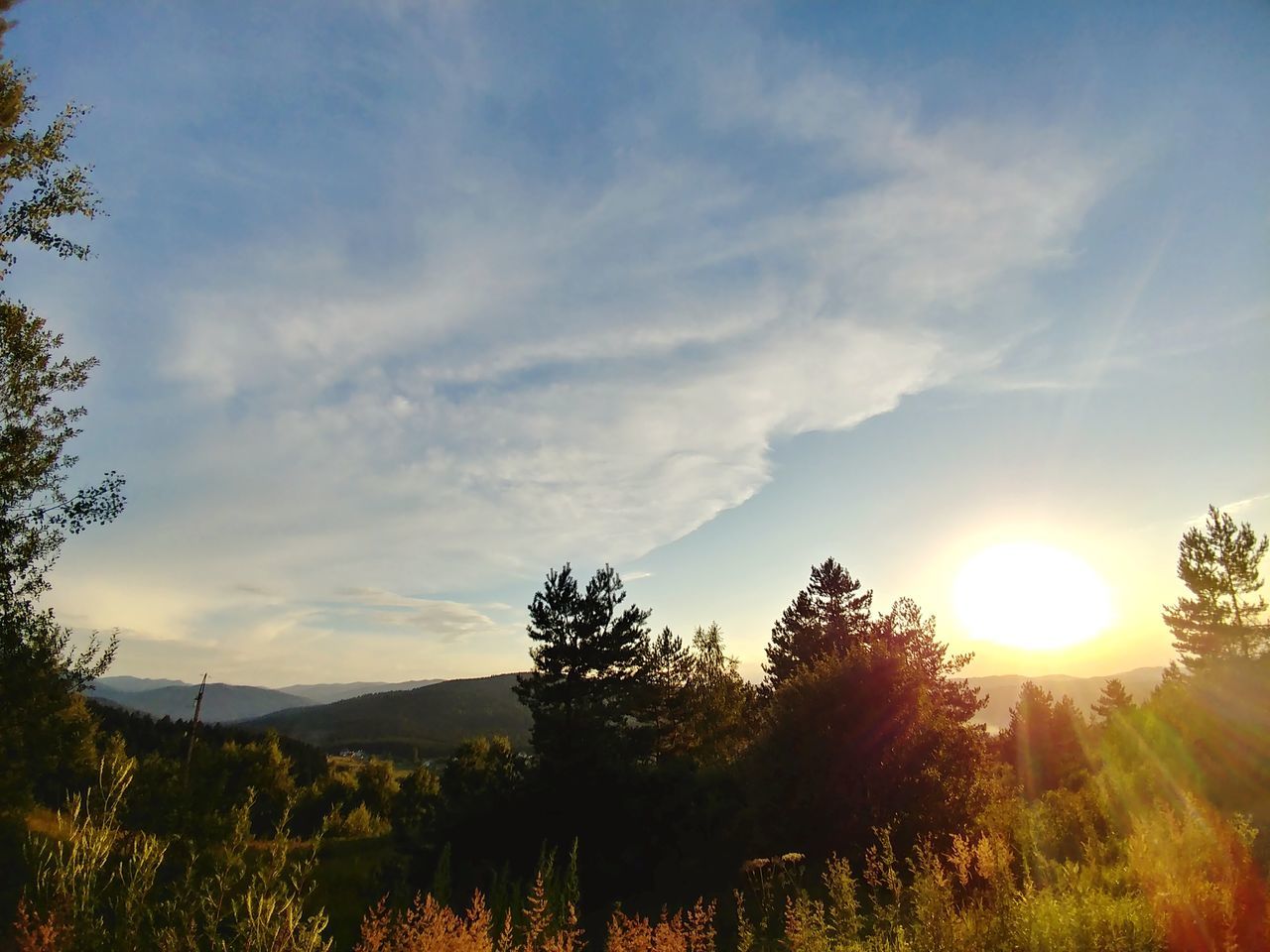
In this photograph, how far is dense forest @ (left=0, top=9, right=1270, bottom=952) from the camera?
4.95 m

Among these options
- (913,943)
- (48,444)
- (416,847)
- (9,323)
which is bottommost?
(416,847)

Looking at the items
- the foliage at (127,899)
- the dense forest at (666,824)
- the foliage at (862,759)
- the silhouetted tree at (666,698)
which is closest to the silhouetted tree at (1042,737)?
the dense forest at (666,824)

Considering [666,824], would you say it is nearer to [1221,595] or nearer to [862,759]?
[862,759]

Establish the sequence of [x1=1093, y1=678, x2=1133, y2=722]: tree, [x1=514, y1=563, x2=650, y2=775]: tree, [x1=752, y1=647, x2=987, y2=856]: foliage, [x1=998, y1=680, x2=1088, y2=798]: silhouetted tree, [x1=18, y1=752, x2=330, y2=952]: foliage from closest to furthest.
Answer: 1. [x1=18, y1=752, x2=330, y2=952]: foliage
2. [x1=752, y1=647, x2=987, y2=856]: foliage
3. [x1=514, y1=563, x2=650, y2=775]: tree
4. [x1=998, y1=680, x2=1088, y2=798]: silhouetted tree
5. [x1=1093, y1=678, x2=1133, y2=722]: tree

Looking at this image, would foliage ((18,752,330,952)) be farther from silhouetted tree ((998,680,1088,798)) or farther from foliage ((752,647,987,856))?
silhouetted tree ((998,680,1088,798))

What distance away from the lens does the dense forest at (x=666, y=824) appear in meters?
4.95

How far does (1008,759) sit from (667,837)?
84.9ft

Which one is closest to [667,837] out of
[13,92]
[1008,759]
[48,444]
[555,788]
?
[555,788]

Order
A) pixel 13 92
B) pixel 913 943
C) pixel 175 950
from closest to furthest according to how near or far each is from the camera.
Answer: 1. pixel 175 950
2. pixel 913 943
3. pixel 13 92

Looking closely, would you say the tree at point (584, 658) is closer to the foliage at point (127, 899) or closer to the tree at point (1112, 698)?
the foliage at point (127, 899)

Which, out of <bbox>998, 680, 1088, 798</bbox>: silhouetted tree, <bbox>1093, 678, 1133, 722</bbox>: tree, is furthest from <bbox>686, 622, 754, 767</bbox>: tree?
<bbox>1093, 678, 1133, 722</bbox>: tree

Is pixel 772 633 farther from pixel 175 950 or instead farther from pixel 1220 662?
pixel 175 950

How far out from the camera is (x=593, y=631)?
27531 mm

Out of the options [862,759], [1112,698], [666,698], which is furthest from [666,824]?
[1112,698]
